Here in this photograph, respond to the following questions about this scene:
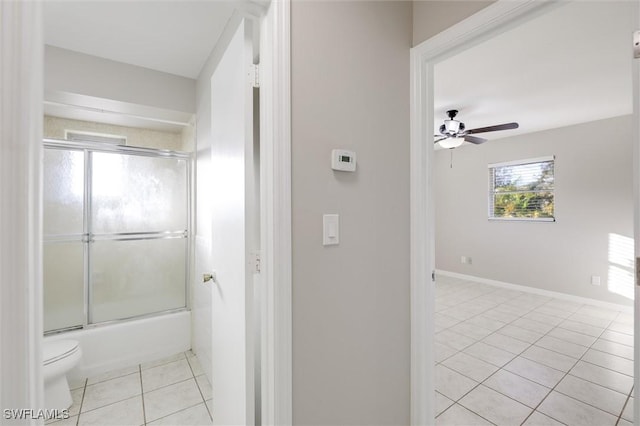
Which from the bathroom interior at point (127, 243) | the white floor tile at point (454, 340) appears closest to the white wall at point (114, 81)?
the bathroom interior at point (127, 243)

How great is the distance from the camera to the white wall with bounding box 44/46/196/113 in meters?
2.06

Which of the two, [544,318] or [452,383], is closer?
[452,383]

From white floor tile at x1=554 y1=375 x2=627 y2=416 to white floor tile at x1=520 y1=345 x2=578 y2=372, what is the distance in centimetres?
17

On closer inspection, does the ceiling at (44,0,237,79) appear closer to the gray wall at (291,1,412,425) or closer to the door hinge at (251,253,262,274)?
the gray wall at (291,1,412,425)

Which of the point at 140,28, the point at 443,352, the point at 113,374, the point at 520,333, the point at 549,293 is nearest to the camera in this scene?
the point at 140,28

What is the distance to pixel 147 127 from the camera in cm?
350

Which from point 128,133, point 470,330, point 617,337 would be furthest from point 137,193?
point 617,337

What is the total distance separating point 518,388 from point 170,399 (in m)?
2.57

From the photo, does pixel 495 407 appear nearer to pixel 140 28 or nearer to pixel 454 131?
pixel 454 131

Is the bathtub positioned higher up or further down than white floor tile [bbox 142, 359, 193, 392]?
higher up

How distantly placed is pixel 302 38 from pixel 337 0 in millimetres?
278

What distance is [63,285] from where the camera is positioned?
2508 millimetres

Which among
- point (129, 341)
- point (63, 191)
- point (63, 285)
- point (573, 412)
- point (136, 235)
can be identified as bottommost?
point (573, 412)

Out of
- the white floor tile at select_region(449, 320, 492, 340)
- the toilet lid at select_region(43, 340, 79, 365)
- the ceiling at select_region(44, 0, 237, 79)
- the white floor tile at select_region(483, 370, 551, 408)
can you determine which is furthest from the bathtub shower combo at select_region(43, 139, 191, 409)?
the white floor tile at select_region(449, 320, 492, 340)
